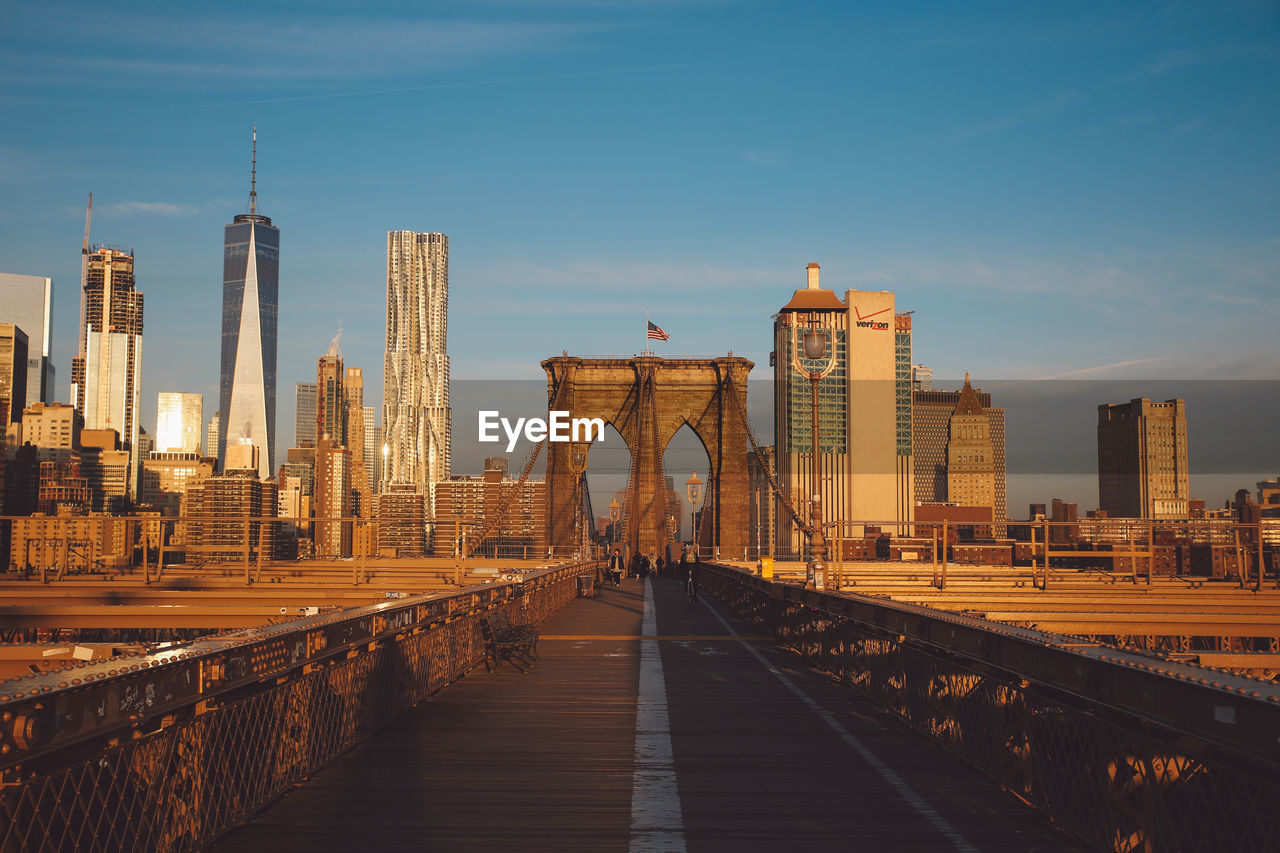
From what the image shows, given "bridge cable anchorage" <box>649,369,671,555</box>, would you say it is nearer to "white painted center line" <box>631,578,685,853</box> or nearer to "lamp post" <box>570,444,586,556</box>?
"lamp post" <box>570,444,586,556</box>

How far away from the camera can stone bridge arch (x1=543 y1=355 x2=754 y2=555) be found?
6844 cm

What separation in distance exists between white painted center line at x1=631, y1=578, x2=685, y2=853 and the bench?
2123mm

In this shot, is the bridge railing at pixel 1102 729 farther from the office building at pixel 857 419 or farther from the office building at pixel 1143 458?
the office building at pixel 857 419

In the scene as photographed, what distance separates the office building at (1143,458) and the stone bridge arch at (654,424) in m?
31.0

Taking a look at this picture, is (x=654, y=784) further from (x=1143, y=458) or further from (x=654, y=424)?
(x=1143, y=458)

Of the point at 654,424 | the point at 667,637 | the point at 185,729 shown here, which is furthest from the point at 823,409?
the point at 185,729

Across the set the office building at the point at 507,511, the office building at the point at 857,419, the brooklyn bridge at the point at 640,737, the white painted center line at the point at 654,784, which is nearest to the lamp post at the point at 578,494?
the office building at the point at 507,511

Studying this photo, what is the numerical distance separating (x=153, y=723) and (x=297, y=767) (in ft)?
6.14

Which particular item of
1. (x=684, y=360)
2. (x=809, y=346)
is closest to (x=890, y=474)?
(x=684, y=360)

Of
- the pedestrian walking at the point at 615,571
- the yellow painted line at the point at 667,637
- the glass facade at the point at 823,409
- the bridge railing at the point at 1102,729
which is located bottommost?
the pedestrian walking at the point at 615,571

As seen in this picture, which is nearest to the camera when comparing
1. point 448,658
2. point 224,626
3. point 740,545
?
point 448,658

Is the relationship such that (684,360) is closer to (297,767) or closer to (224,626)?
(224,626)

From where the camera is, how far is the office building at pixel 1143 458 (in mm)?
85938

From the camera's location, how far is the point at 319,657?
7219 mm
